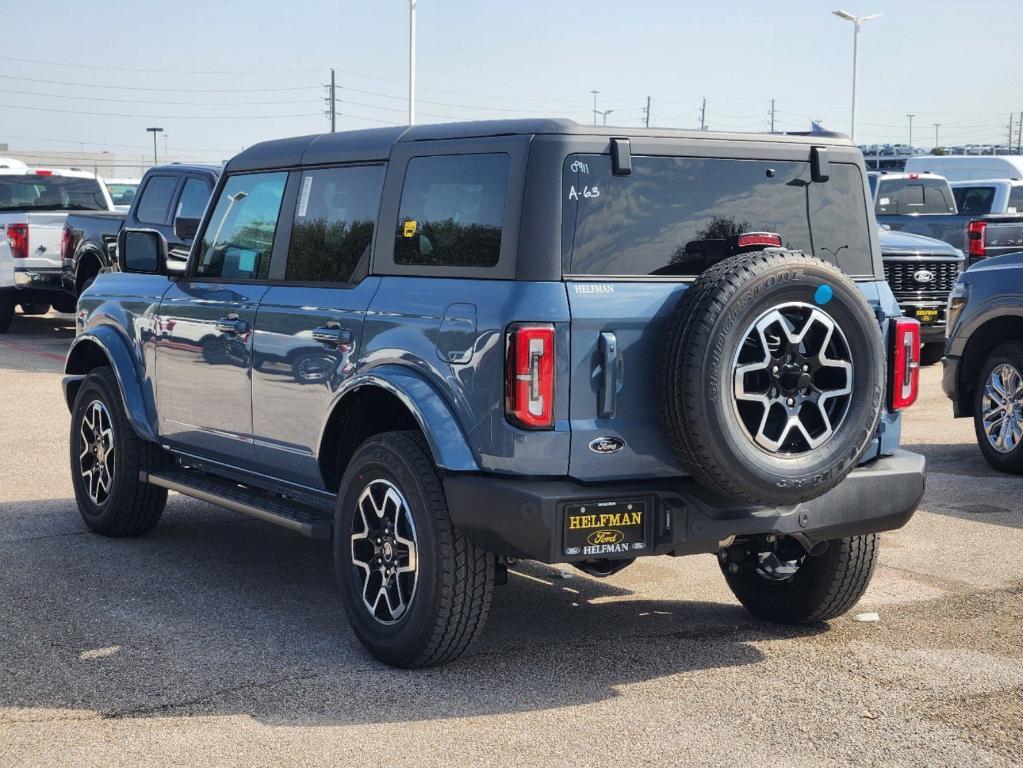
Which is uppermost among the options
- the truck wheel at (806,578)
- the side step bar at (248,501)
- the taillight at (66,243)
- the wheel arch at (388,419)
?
the taillight at (66,243)

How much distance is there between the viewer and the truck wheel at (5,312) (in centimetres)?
1966

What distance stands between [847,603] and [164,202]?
1015cm

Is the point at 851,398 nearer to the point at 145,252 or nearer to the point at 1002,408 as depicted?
the point at 145,252

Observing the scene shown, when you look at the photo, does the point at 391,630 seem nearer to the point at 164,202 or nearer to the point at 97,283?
the point at 97,283

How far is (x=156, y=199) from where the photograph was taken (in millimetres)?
14523

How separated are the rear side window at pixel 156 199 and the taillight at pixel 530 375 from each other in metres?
10.2

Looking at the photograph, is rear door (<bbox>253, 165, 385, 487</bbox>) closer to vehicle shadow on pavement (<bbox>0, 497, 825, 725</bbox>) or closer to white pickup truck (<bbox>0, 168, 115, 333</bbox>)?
vehicle shadow on pavement (<bbox>0, 497, 825, 725</bbox>)

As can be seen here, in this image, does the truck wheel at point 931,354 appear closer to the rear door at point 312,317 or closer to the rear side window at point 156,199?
the rear side window at point 156,199

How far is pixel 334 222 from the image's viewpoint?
19.8 feet

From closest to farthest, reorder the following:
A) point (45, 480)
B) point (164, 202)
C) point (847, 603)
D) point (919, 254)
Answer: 1. point (847, 603)
2. point (45, 480)
3. point (164, 202)
4. point (919, 254)

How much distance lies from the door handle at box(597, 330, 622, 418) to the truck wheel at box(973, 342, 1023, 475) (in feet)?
18.4

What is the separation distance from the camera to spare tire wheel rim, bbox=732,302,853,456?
485cm

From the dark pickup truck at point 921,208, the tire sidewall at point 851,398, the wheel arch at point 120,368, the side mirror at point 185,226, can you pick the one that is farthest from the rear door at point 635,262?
the dark pickup truck at point 921,208

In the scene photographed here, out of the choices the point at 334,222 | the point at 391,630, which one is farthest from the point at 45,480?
A: the point at 391,630
